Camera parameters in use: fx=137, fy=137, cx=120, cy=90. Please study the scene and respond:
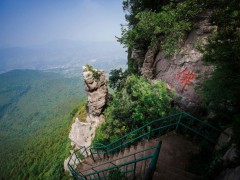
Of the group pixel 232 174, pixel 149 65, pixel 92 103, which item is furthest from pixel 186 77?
pixel 92 103

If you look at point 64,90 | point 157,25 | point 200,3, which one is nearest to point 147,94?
point 157,25

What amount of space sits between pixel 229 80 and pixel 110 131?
28.6 ft

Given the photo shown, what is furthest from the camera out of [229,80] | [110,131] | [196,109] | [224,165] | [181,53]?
[110,131]

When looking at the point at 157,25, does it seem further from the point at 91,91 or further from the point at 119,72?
the point at 91,91

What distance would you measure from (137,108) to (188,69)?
174 inches

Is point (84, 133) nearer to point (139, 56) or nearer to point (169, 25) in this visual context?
point (139, 56)

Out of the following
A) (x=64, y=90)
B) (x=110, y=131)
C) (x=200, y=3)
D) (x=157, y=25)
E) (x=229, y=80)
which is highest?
(x=200, y=3)

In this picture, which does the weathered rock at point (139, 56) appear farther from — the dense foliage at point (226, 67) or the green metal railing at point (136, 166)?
the green metal railing at point (136, 166)

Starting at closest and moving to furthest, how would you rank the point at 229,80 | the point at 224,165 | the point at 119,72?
1. the point at 224,165
2. the point at 229,80
3. the point at 119,72

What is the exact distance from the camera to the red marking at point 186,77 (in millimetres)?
9190

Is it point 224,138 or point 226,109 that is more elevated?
point 226,109

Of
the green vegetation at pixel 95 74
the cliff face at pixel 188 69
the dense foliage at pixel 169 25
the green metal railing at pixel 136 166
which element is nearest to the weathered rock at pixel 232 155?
the green metal railing at pixel 136 166

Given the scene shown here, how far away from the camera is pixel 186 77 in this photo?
9453 millimetres

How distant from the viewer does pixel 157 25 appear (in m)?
9.95
